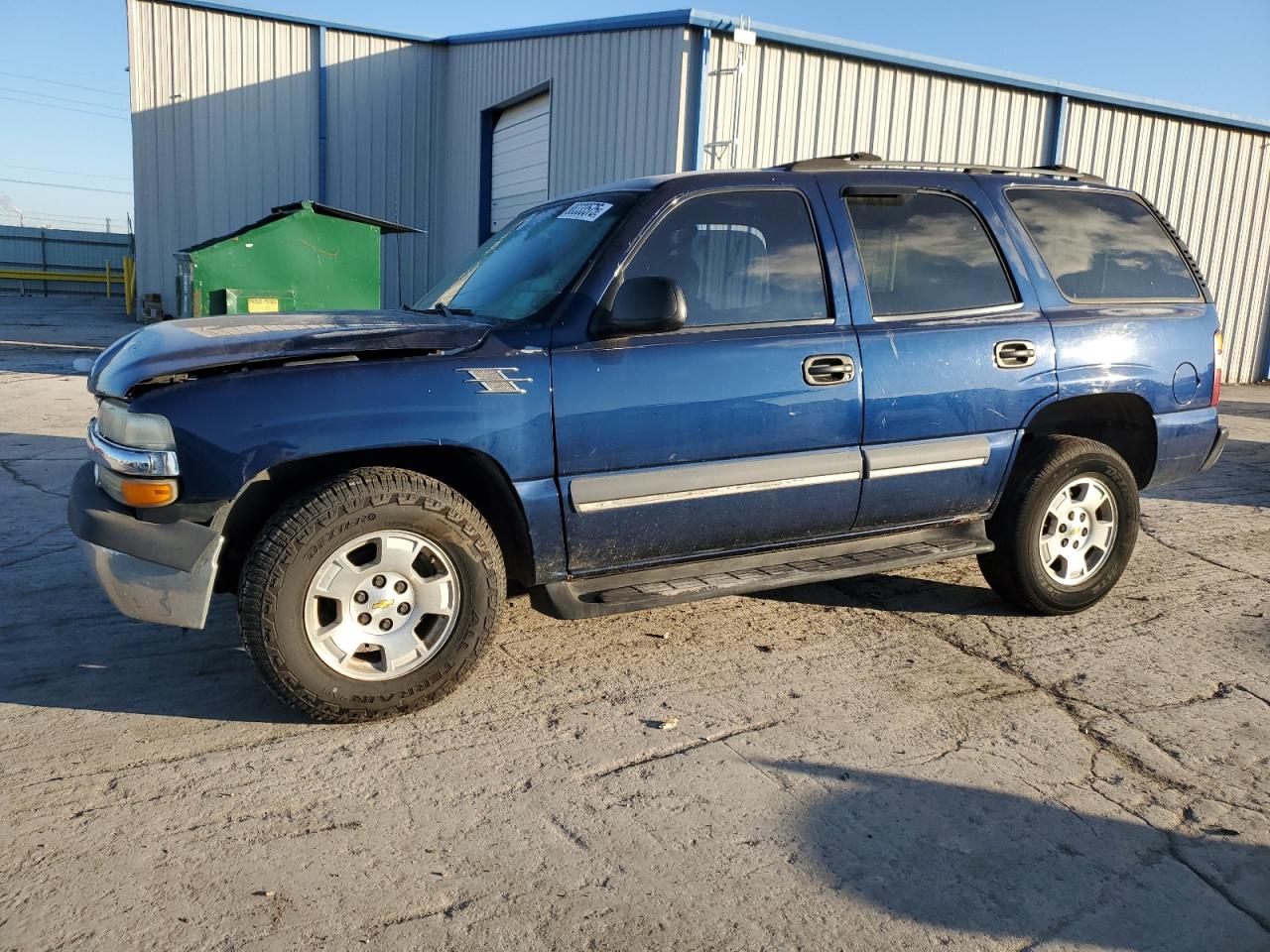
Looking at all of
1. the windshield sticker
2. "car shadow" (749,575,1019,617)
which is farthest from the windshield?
"car shadow" (749,575,1019,617)

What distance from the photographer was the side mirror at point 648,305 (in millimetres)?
3432

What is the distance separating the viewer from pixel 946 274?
4223 millimetres

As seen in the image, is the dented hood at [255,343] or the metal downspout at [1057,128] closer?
the dented hood at [255,343]

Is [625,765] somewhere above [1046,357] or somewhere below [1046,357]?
below

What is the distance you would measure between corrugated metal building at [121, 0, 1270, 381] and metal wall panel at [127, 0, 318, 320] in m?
0.03

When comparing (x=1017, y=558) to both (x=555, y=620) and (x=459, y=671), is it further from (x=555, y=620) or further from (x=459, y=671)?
(x=459, y=671)

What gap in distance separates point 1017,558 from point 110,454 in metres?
3.60

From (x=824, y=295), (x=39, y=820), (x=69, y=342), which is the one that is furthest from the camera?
(x=69, y=342)

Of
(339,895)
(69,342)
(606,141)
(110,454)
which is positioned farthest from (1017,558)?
(69,342)

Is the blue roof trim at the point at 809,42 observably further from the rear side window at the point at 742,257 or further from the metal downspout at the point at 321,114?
the rear side window at the point at 742,257

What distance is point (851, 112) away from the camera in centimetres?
1197

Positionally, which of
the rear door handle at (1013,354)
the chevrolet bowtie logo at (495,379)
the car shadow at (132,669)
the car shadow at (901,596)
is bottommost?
the car shadow at (132,669)

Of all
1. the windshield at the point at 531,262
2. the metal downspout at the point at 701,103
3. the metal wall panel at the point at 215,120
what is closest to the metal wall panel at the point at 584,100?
the metal downspout at the point at 701,103

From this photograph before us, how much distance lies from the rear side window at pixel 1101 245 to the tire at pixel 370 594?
2897mm
